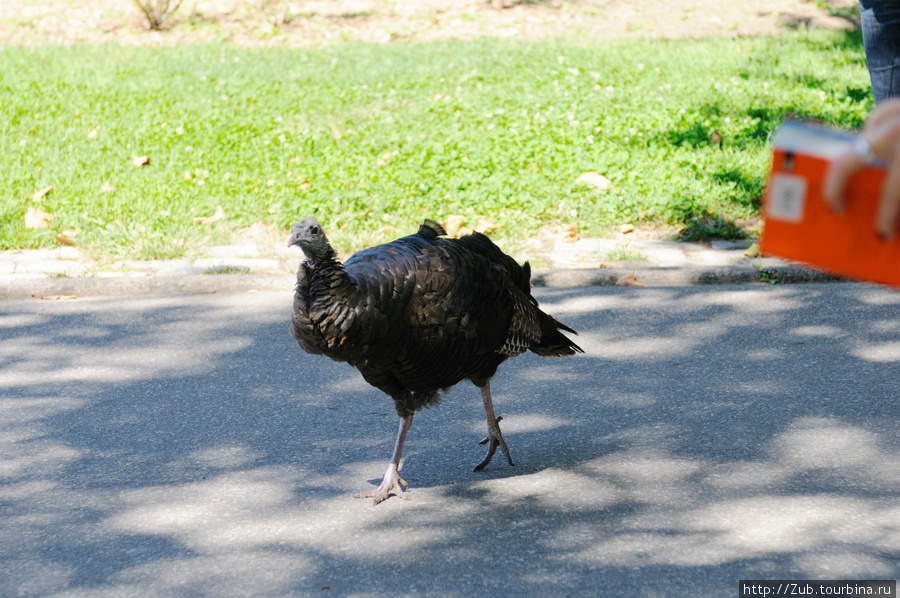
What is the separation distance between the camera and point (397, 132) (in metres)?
9.66

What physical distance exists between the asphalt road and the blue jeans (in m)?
1.63

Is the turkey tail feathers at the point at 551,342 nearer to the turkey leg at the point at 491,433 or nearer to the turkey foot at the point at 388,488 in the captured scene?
the turkey leg at the point at 491,433

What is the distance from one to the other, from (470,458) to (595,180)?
4.26 metres

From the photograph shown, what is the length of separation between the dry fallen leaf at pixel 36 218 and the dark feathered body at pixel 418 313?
4846 millimetres

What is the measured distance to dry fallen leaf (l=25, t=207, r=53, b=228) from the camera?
7.65m

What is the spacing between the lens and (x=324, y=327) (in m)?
3.40

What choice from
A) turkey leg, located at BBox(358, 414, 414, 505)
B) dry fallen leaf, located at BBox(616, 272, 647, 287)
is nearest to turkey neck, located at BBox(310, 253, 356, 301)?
turkey leg, located at BBox(358, 414, 414, 505)

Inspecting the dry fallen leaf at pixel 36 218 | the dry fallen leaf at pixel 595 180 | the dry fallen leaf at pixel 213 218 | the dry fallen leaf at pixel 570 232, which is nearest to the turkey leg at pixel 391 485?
the dry fallen leaf at pixel 570 232

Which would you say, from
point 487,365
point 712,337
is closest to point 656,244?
point 712,337

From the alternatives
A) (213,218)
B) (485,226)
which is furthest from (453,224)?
(213,218)

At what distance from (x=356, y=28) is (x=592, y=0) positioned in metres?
4.43

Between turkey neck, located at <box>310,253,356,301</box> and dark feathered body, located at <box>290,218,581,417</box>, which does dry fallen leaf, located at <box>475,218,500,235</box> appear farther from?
turkey neck, located at <box>310,253,356,301</box>

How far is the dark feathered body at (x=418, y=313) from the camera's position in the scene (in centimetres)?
342

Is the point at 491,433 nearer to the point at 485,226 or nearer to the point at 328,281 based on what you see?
the point at 328,281
